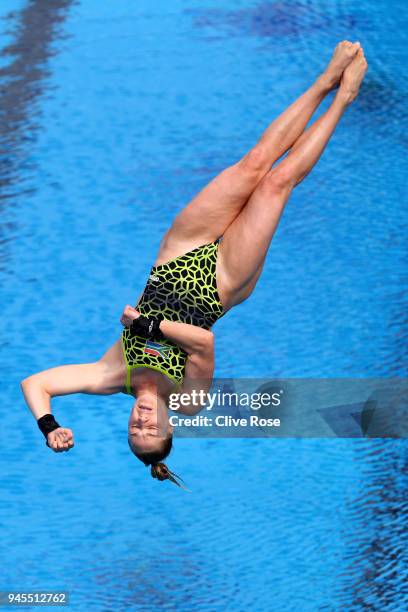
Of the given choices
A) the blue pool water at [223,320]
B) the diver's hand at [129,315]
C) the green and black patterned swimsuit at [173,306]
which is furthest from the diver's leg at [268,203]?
the blue pool water at [223,320]

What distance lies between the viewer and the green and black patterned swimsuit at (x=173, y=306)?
5.15 meters

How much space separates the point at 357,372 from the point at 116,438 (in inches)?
68.3

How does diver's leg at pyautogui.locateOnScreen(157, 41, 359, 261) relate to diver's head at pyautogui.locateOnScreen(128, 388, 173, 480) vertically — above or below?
above

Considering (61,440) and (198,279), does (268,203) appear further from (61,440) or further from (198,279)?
(61,440)

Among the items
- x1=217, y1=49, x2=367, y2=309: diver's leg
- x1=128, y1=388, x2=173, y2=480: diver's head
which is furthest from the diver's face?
x1=217, y1=49, x2=367, y2=309: diver's leg

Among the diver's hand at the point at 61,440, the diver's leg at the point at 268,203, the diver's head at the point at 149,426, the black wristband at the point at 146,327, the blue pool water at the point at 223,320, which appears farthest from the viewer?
the blue pool water at the point at 223,320

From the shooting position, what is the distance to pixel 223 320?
8078mm

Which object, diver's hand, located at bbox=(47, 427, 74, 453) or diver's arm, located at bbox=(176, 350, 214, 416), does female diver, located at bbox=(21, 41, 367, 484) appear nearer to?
diver's arm, located at bbox=(176, 350, 214, 416)

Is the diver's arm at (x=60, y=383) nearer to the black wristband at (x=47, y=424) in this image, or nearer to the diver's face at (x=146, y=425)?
the black wristband at (x=47, y=424)

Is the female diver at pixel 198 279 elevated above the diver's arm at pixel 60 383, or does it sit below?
above

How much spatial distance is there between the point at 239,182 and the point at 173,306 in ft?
2.25

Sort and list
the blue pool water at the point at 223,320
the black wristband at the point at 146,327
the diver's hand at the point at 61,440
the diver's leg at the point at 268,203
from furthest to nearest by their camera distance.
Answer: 1. the blue pool water at the point at 223,320
2. the diver's leg at the point at 268,203
3. the black wristband at the point at 146,327
4. the diver's hand at the point at 61,440

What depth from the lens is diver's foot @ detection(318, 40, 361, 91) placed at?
17.3ft

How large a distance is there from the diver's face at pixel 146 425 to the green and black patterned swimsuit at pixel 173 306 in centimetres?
16
